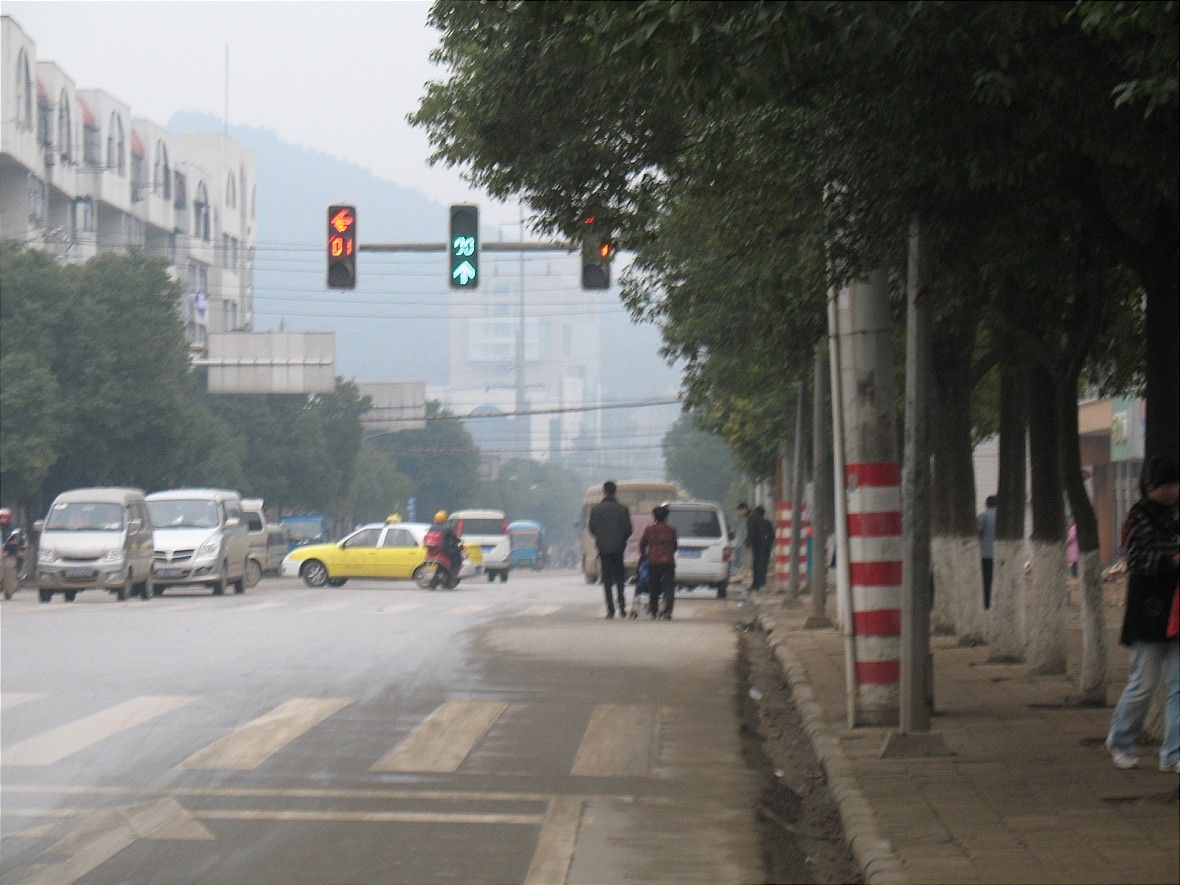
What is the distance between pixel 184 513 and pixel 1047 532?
25.1 meters

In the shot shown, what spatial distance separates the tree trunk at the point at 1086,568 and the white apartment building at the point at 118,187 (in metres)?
49.3

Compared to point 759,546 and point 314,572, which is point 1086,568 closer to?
point 759,546

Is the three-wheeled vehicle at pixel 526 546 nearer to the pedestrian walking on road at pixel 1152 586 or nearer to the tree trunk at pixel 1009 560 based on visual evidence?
the tree trunk at pixel 1009 560

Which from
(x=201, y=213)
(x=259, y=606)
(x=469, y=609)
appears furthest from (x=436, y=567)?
(x=201, y=213)

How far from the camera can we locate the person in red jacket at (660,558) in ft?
81.1

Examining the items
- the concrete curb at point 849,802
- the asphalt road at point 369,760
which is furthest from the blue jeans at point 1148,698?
the asphalt road at point 369,760

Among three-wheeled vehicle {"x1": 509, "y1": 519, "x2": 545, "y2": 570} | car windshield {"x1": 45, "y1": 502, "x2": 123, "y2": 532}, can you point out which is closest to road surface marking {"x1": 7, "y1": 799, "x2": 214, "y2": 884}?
car windshield {"x1": 45, "y1": 502, "x2": 123, "y2": 532}

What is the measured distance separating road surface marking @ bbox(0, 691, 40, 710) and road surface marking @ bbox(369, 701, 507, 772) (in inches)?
Result: 122

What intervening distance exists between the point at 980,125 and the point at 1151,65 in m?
1.52

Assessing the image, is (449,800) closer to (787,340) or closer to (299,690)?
(299,690)

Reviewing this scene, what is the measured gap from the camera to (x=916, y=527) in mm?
11008

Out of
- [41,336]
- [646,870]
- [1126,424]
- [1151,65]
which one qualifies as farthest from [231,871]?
[41,336]

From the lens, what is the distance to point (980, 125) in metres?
9.17

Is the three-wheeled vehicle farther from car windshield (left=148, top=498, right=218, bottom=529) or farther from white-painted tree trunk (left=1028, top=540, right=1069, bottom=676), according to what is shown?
white-painted tree trunk (left=1028, top=540, right=1069, bottom=676)
